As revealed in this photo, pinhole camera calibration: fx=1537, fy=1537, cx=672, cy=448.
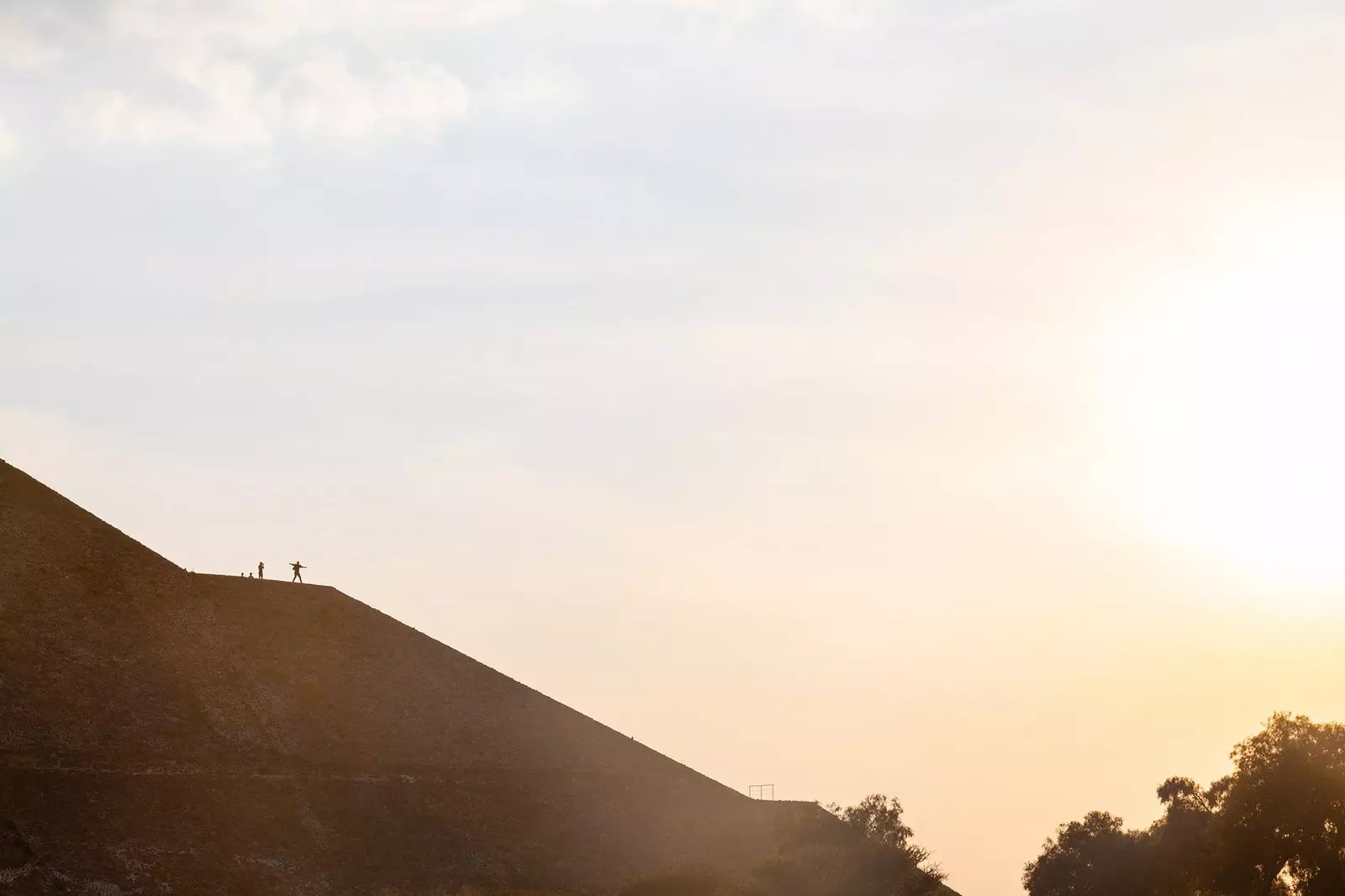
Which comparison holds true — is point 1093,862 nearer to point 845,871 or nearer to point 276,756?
point 845,871

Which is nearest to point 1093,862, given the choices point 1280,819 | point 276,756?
point 1280,819

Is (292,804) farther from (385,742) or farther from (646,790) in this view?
(646,790)

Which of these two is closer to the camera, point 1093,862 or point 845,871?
point 845,871

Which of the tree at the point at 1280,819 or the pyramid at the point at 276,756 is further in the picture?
the tree at the point at 1280,819

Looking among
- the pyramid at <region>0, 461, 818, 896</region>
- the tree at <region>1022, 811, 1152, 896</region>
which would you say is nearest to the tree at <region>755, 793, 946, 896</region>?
the pyramid at <region>0, 461, 818, 896</region>

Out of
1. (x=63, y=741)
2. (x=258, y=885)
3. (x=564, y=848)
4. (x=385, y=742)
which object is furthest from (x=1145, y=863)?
(x=63, y=741)

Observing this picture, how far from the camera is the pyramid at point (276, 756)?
69.4m

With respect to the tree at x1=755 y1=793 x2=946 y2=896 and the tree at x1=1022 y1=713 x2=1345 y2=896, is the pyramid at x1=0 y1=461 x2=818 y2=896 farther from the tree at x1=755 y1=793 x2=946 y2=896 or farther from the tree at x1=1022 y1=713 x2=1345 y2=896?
the tree at x1=1022 y1=713 x2=1345 y2=896

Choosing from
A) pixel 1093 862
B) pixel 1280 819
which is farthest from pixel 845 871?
pixel 1093 862

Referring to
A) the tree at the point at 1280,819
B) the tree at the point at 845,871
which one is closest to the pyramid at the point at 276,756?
the tree at the point at 845,871

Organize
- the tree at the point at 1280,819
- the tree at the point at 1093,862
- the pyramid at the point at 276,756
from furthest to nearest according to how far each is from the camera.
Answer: the tree at the point at 1093,862
the tree at the point at 1280,819
the pyramid at the point at 276,756

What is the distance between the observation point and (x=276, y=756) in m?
78.1

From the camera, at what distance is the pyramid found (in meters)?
69.4

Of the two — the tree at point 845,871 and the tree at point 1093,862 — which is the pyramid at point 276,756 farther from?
the tree at point 1093,862
